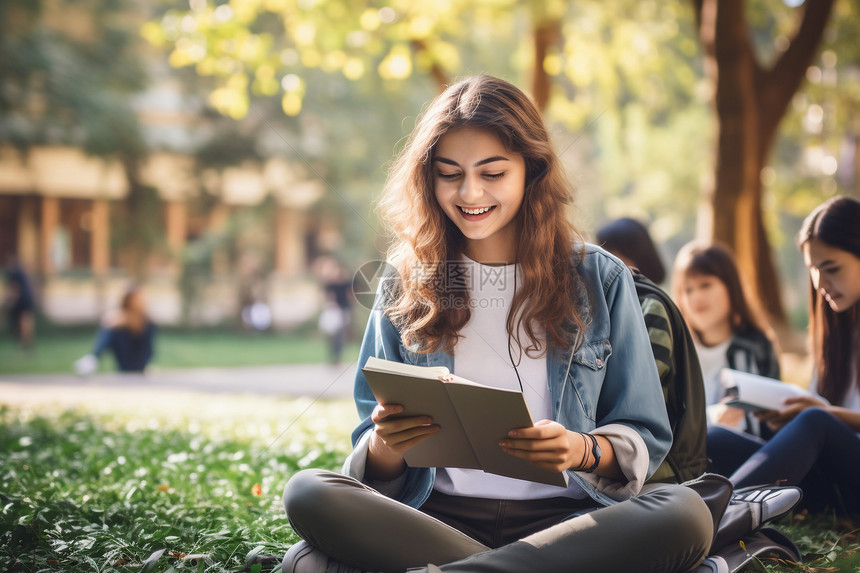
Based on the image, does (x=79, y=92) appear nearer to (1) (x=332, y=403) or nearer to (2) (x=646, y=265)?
(1) (x=332, y=403)

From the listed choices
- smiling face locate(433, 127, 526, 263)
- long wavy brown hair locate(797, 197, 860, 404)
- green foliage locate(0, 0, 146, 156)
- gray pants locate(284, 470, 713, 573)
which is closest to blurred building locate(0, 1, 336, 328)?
green foliage locate(0, 0, 146, 156)

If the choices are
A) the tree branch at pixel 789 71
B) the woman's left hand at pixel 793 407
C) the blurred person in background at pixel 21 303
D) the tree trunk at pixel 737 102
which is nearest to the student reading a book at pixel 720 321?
the woman's left hand at pixel 793 407

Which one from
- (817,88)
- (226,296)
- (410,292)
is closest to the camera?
(410,292)

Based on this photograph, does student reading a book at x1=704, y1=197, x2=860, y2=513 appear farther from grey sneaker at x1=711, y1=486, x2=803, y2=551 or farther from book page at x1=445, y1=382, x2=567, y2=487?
book page at x1=445, y1=382, x2=567, y2=487

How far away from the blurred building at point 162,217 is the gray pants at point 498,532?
64.0 ft

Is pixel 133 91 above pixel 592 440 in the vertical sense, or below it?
above

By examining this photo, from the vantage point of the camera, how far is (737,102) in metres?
8.30

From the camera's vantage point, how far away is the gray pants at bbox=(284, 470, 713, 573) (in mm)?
2141

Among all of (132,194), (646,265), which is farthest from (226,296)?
(646,265)

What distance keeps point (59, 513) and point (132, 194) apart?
18783 millimetres

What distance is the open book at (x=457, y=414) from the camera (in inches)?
83.2

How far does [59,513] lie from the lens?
3264 millimetres

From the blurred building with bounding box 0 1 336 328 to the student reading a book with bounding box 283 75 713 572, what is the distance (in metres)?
19.1

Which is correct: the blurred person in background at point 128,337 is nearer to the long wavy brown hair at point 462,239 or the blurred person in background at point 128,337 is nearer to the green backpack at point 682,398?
the long wavy brown hair at point 462,239
